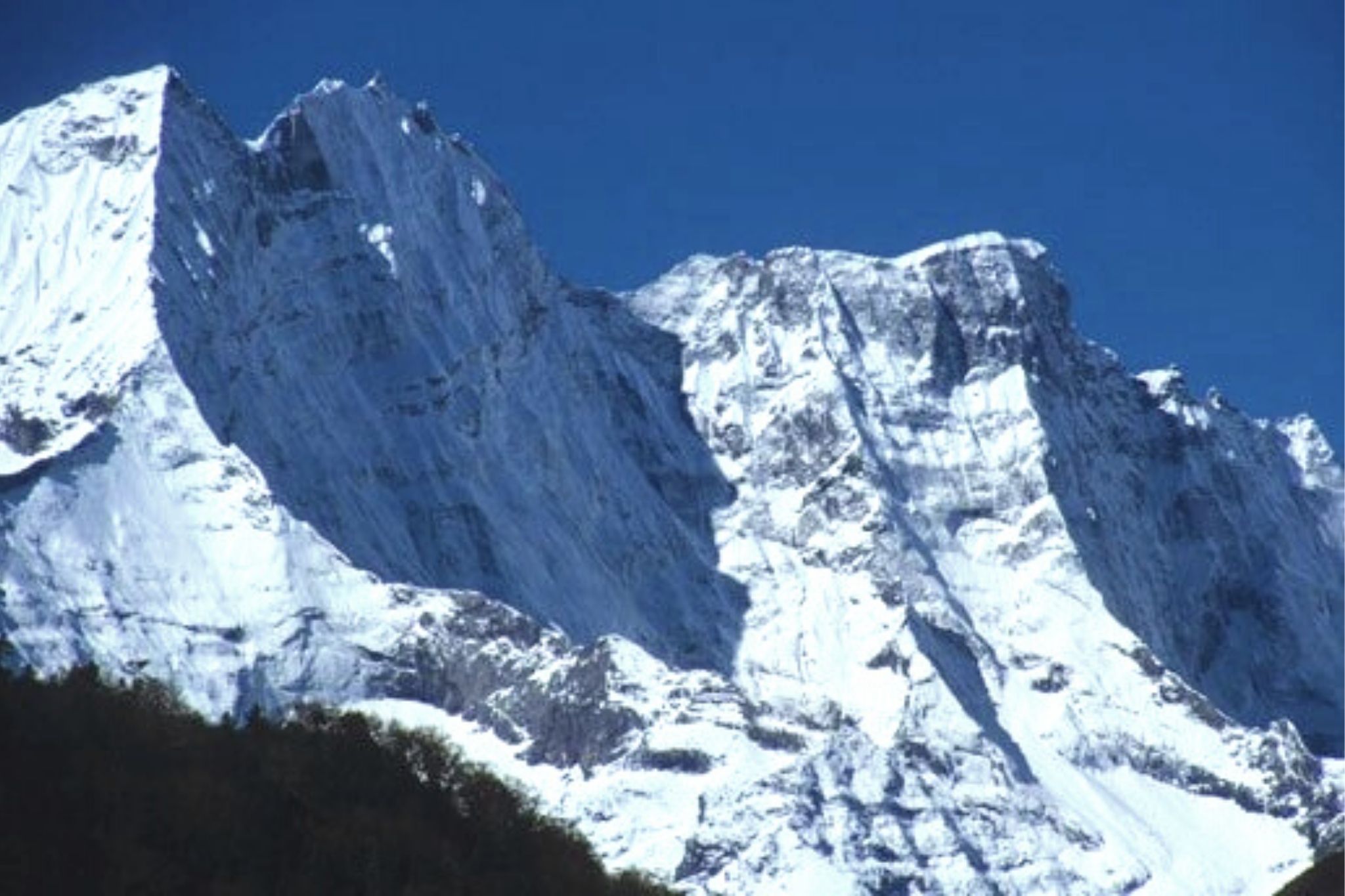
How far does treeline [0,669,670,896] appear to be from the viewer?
122 m

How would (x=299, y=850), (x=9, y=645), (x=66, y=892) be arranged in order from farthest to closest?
(x=9, y=645) → (x=299, y=850) → (x=66, y=892)

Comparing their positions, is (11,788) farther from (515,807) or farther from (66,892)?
(515,807)

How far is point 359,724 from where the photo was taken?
463 feet

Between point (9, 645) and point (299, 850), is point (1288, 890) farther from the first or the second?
point (9, 645)

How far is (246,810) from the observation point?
5084 inches

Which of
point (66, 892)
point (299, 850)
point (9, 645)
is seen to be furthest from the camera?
point (9, 645)

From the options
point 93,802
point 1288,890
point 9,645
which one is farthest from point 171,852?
point 1288,890

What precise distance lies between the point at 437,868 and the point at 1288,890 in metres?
24.5

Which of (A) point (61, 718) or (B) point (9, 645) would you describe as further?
(B) point (9, 645)

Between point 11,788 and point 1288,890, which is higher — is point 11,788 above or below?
above

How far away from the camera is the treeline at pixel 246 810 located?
400ft

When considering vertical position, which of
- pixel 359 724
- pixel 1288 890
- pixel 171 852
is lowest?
pixel 1288 890

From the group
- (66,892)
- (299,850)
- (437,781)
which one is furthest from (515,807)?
(66,892)

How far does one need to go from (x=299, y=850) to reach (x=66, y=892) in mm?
11731
